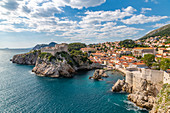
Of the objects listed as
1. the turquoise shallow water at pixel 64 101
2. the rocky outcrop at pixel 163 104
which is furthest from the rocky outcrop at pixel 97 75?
the rocky outcrop at pixel 163 104

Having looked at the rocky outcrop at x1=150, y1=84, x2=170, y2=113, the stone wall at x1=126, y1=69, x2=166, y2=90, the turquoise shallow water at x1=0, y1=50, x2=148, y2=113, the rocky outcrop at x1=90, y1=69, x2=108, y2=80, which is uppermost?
the stone wall at x1=126, y1=69, x2=166, y2=90

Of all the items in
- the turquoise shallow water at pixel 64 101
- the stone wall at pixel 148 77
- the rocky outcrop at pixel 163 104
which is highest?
the stone wall at pixel 148 77

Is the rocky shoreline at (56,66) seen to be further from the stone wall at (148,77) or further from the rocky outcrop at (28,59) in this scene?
the rocky outcrop at (28,59)

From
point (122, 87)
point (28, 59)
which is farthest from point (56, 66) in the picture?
point (28, 59)

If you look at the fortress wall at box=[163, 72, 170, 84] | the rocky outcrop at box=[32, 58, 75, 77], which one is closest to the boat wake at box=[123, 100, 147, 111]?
the fortress wall at box=[163, 72, 170, 84]

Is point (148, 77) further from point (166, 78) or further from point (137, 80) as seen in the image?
point (166, 78)

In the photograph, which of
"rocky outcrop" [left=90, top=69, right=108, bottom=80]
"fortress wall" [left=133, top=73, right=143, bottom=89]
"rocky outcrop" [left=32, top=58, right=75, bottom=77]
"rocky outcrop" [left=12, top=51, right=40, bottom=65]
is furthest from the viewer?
"rocky outcrop" [left=12, top=51, right=40, bottom=65]

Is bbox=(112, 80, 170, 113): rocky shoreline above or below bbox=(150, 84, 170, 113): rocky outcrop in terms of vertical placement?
below

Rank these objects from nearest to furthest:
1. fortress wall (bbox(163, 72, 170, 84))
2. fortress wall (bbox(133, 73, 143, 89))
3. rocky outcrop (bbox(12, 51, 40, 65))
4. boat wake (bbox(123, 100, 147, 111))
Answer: boat wake (bbox(123, 100, 147, 111)) < fortress wall (bbox(163, 72, 170, 84)) < fortress wall (bbox(133, 73, 143, 89)) < rocky outcrop (bbox(12, 51, 40, 65))

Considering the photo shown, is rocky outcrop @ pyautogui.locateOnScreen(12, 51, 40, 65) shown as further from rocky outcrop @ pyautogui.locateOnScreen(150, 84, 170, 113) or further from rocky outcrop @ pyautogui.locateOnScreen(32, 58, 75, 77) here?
rocky outcrop @ pyautogui.locateOnScreen(150, 84, 170, 113)

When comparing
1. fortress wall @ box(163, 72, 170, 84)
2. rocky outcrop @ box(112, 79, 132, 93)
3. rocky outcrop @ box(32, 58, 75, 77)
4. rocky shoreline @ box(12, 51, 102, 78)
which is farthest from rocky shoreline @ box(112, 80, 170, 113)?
rocky outcrop @ box(32, 58, 75, 77)

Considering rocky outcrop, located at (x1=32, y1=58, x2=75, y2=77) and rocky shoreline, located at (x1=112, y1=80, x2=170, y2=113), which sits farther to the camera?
rocky outcrop, located at (x1=32, y1=58, x2=75, y2=77)

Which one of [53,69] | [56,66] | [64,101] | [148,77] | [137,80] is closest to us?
[64,101]

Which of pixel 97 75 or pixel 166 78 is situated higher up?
pixel 166 78
